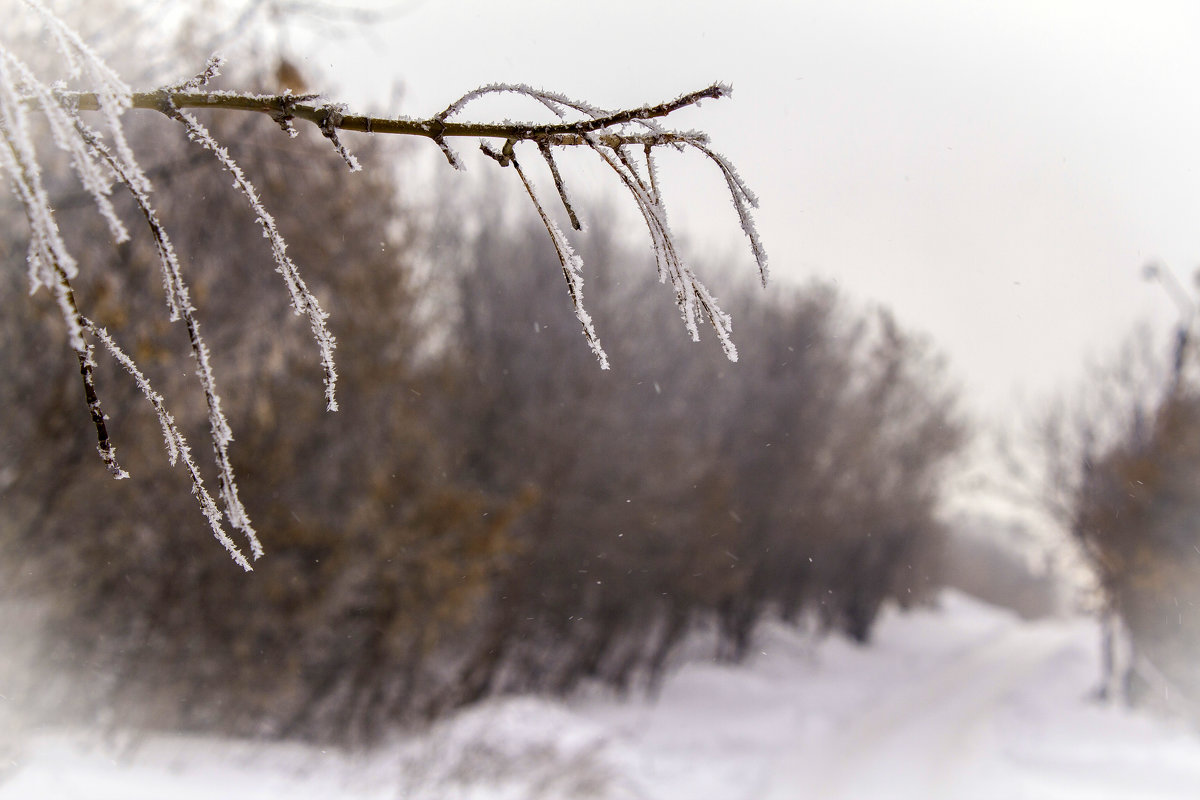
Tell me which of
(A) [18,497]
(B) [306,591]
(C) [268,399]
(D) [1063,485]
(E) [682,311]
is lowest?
(B) [306,591]

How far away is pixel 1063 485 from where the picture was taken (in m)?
19.5

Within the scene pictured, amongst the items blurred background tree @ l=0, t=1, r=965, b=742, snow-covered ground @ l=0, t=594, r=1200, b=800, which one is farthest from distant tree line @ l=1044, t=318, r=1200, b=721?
blurred background tree @ l=0, t=1, r=965, b=742

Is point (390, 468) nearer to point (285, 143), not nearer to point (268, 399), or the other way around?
point (268, 399)

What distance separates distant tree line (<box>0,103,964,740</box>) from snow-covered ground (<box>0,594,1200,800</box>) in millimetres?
955

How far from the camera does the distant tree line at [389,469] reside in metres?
6.73

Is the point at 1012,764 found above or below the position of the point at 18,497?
below

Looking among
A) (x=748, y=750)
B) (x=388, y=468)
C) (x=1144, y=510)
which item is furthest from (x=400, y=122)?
(x=1144, y=510)

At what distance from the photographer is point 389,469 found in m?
10.0

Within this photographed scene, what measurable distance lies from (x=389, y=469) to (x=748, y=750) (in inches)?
283

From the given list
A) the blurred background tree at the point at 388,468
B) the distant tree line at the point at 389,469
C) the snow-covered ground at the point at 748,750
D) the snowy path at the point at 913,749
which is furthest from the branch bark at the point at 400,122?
the snowy path at the point at 913,749

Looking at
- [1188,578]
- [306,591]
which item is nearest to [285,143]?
[306,591]

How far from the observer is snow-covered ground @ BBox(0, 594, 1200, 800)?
258 inches

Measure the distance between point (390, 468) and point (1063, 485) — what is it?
15.9 m

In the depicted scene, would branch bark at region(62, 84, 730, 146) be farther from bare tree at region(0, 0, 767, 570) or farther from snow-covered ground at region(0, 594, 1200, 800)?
snow-covered ground at region(0, 594, 1200, 800)
